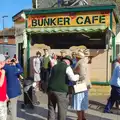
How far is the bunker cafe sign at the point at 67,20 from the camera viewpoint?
38.4ft

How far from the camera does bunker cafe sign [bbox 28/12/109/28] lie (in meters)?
11.7

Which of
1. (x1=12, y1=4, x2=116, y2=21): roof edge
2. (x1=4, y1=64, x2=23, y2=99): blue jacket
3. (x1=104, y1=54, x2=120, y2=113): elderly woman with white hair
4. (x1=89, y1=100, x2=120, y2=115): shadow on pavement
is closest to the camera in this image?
(x1=4, y1=64, x2=23, y2=99): blue jacket

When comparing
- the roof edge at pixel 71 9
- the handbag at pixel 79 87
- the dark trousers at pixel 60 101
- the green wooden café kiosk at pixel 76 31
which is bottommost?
the dark trousers at pixel 60 101

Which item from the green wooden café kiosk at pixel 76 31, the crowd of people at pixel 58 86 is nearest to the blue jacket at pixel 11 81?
the crowd of people at pixel 58 86

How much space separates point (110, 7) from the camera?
11430 millimetres

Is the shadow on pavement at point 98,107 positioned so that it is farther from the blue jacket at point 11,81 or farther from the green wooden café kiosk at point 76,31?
the blue jacket at point 11,81

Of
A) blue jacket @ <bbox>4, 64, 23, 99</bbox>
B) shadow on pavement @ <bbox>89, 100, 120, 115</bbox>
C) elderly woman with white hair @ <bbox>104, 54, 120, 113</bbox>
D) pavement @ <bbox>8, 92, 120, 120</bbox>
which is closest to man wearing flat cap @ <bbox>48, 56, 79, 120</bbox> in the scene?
blue jacket @ <bbox>4, 64, 23, 99</bbox>

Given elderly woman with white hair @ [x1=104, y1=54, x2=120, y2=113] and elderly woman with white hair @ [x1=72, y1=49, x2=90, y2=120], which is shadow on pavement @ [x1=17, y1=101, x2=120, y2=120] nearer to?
elderly woman with white hair @ [x1=104, y1=54, x2=120, y2=113]

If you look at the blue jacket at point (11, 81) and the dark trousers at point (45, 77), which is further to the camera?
the dark trousers at point (45, 77)

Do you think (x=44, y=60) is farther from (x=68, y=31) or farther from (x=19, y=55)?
(x=19, y=55)

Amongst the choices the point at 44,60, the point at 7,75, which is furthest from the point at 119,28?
Answer: the point at 7,75

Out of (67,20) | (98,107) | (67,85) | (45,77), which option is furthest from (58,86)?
(67,20)

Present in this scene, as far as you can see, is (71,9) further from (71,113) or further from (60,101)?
(60,101)

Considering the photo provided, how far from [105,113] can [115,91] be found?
2.28 ft
